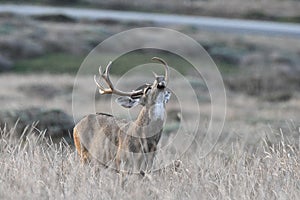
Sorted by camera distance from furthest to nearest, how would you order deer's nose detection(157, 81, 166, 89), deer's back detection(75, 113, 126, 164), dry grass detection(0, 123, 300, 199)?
deer's back detection(75, 113, 126, 164) → deer's nose detection(157, 81, 166, 89) → dry grass detection(0, 123, 300, 199)

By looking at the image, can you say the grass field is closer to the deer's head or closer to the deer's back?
the deer's back

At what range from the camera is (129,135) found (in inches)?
350

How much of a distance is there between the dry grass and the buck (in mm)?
181

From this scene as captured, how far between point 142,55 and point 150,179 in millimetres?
22070

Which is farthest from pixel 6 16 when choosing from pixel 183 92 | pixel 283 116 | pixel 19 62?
pixel 283 116

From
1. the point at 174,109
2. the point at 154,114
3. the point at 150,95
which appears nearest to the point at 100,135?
the point at 154,114

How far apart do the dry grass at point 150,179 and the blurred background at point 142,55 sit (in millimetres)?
5368

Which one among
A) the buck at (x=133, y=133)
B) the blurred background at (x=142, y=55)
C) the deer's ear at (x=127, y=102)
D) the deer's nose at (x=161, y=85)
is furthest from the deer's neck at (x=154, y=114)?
the blurred background at (x=142, y=55)

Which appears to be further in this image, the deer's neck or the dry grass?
the deer's neck

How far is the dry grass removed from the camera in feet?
25.8

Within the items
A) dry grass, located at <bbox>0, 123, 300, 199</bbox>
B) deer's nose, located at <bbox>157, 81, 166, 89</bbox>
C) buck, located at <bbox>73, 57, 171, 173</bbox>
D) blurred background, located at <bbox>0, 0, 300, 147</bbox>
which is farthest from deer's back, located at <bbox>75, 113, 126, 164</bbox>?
blurred background, located at <bbox>0, 0, 300, 147</bbox>

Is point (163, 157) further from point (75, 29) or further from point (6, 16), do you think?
point (6, 16)

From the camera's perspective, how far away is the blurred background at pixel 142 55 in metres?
20.6

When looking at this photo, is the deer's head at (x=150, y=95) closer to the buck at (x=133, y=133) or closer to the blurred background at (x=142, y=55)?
the buck at (x=133, y=133)
